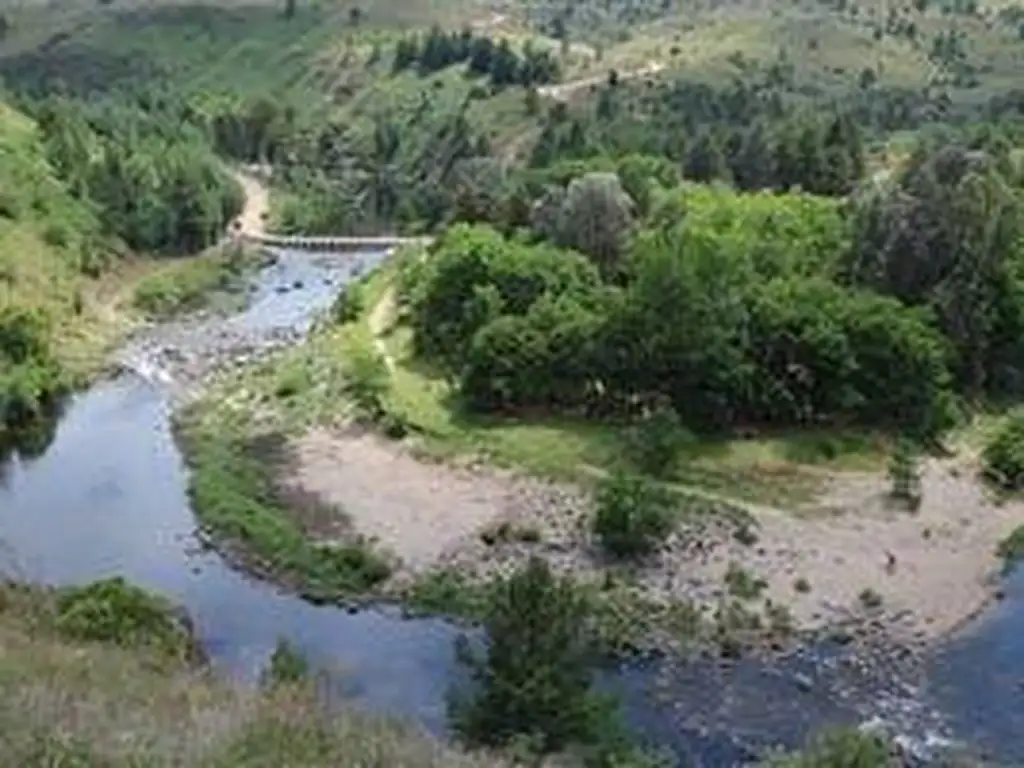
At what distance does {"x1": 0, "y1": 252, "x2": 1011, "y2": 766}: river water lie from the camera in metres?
51.5

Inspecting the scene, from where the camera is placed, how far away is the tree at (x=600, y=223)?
92500 millimetres

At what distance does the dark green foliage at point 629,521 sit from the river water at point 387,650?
26.8ft

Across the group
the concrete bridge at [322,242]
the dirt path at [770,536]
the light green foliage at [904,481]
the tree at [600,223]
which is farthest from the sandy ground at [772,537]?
the concrete bridge at [322,242]

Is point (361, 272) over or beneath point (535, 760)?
beneath

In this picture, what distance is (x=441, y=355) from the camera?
88312mm

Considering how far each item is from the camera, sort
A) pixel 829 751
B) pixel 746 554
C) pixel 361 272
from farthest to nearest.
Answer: pixel 361 272 < pixel 746 554 < pixel 829 751

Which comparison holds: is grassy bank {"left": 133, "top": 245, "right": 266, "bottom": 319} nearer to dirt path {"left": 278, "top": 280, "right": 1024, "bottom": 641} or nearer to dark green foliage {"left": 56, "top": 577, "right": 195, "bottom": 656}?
dirt path {"left": 278, "top": 280, "right": 1024, "bottom": 641}

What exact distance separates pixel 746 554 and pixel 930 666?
10.3 meters

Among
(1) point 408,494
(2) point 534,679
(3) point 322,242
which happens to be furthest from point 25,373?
(3) point 322,242

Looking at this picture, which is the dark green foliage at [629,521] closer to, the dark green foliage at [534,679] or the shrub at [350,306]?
the dark green foliage at [534,679]

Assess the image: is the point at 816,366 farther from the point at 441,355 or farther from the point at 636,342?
the point at 441,355

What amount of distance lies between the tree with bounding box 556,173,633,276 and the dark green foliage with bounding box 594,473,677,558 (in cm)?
2818

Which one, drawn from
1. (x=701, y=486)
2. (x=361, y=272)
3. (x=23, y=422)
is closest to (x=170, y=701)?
(x=701, y=486)

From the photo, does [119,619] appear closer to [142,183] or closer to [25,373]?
[25,373]
